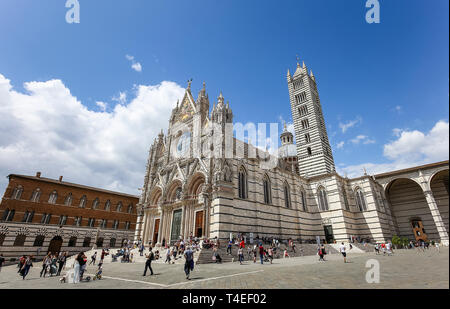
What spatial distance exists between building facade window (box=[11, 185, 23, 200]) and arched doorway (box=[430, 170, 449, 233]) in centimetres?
5298

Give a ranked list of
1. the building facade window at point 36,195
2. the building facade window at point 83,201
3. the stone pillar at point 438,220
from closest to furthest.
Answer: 1. the stone pillar at point 438,220
2. the building facade window at point 36,195
3. the building facade window at point 83,201

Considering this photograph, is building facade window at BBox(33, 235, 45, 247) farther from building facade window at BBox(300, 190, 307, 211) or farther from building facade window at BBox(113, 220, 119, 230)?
building facade window at BBox(300, 190, 307, 211)

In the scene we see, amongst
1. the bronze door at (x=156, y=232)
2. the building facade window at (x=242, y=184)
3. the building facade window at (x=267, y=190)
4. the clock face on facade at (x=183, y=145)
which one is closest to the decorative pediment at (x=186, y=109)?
the clock face on facade at (x=183, y=145)

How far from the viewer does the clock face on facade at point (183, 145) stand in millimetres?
27344

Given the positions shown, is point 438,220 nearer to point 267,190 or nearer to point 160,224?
point 267,190

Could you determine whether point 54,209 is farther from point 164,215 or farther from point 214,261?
point 214,261

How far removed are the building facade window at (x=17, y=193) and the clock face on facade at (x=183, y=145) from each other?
1985 centimetres

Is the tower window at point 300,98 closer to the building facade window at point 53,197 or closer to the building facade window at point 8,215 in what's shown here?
the building facade window at point 53,197

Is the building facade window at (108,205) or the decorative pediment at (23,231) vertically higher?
the building facade window at (108,205)

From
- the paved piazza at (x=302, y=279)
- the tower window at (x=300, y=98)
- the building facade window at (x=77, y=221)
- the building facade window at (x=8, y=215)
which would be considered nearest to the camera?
the paved piazza at (x=302, y=279)

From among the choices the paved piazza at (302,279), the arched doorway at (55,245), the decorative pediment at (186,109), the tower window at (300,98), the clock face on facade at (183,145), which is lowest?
the paved piazza at (302,279)

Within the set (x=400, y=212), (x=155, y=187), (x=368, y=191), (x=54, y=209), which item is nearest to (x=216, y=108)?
(x=155, y=187)
